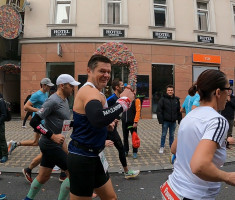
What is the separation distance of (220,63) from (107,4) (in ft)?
27.4

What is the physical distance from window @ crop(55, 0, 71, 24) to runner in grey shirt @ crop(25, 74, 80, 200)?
41.1 ft

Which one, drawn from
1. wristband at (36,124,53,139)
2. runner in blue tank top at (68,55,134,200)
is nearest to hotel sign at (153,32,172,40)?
wristband at (36,124,53,139)

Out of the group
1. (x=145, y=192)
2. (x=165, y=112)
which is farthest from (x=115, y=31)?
(x=145, y=192)

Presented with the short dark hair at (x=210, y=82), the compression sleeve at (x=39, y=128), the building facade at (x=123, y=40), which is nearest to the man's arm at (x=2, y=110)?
the compression sleeve at (x=39, y=128)

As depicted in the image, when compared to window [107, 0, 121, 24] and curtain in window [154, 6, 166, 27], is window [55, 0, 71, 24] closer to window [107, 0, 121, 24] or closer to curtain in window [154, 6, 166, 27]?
window [107, 0, 121, 24]

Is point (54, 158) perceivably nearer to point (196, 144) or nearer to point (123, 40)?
point (196, 144)

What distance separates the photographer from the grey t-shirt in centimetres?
326

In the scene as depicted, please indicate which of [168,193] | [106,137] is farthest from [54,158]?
[168,193]

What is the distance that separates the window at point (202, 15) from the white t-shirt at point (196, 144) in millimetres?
16326

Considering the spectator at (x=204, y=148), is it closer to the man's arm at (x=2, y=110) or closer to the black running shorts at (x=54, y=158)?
the black running shorts at (x=54, y=158)

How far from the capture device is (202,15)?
16438mm

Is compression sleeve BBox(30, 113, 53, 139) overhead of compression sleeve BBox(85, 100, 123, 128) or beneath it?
beneath

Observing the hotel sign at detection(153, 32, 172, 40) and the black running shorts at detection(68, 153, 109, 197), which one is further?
the hotel sign at detection(153, 32, 172, 40)

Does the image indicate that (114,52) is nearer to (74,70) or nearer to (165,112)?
(74,70)
